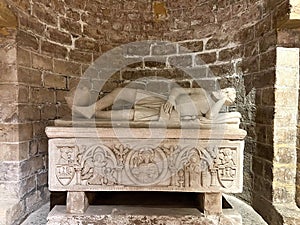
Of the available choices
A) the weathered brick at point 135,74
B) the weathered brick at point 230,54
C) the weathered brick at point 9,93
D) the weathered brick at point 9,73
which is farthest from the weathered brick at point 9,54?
the weathered brick at point 230,54

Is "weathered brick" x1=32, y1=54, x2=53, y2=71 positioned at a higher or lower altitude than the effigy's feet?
higher

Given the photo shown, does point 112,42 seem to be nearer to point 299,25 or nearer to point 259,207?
point 299,25

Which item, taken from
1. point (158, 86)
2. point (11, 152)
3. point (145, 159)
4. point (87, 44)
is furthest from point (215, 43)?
point (11, 152)

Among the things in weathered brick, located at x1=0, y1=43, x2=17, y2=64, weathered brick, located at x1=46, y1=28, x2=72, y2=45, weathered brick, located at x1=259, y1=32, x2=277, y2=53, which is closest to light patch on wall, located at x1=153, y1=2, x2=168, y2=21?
weathered brick, located at x1=46, y1=28, x2=72, y2=45

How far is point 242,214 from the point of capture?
2.19 m

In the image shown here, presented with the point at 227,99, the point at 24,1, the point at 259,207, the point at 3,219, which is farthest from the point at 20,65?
the point at 259,207

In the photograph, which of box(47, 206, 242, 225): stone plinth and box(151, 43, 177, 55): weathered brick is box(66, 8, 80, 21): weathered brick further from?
box(47, 206, 242, 225): stone plinth

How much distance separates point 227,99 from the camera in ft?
6.33

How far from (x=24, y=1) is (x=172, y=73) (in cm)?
161

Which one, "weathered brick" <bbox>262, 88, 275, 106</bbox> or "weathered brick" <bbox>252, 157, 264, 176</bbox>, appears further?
"weathered brick" <bbox>252, 157, 264, 176</bbox>

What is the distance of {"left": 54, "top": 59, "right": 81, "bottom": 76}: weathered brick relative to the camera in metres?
2.57

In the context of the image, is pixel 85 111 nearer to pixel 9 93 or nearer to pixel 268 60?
pixel 9 93

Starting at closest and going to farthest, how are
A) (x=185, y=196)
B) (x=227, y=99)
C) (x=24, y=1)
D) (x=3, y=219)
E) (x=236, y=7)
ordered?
(x=3, y=219) < (x=227, y=99) < (x=24, y=1) < (x=185, y=196) < (x=236, y=7)

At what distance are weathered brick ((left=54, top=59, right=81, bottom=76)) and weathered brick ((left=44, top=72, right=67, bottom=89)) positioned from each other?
52 mm
